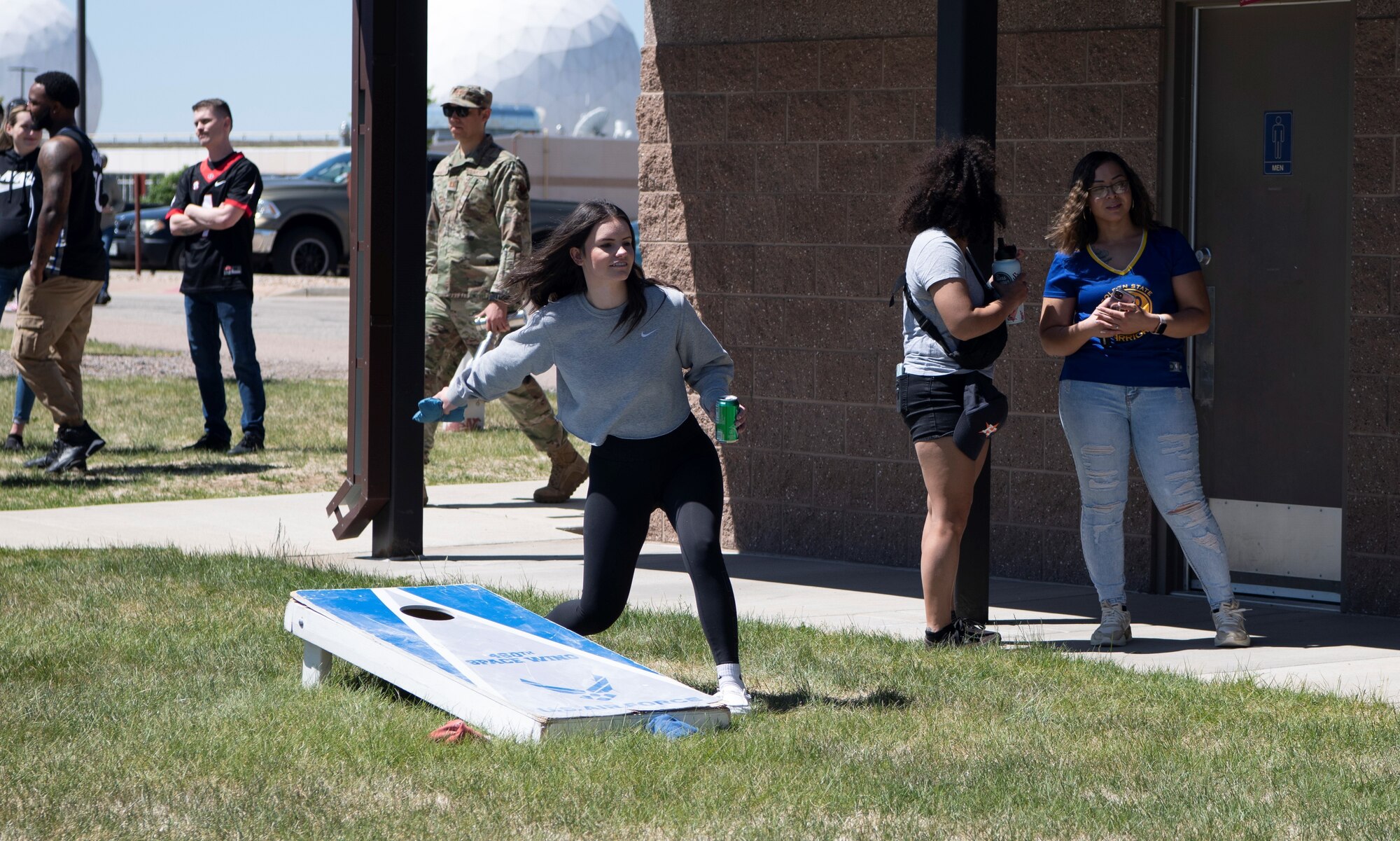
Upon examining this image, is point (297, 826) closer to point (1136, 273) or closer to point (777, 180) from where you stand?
point (1136, 273)

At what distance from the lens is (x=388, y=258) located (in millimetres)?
8508

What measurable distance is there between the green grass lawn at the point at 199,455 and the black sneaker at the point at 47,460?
7 centimetres

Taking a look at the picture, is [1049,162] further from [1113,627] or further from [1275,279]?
[1113,627]

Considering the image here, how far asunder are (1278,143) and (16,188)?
7.72 metres

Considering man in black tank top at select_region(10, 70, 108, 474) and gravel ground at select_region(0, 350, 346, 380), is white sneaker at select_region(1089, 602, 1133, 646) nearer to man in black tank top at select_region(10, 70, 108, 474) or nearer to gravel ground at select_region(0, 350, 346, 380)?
man in black tank top at select_region(10, 70, 108, 474)

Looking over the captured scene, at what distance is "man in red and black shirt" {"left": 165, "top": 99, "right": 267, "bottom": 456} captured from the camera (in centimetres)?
1192

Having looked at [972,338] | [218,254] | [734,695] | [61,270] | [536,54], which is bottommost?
[734,695]

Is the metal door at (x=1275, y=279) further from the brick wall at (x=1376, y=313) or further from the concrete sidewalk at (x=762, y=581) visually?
the concrete sidewalk at (x=762, y=581)

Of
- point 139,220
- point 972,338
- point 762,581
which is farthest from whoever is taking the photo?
point 139,220

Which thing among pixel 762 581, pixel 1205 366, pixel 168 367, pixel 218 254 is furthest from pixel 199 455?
pixel 1205 366

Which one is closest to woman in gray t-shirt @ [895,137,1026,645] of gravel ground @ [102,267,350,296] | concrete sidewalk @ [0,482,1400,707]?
concrete sidewalk @ [0,482,1400,707]

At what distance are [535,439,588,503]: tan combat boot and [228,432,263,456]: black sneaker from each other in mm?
2518

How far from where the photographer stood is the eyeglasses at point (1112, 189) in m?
6.62

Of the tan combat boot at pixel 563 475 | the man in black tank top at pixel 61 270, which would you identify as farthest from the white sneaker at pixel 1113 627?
the man in black tank top at pixel 61 270
